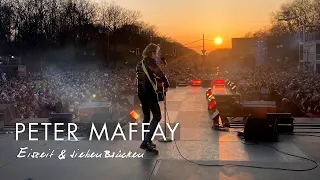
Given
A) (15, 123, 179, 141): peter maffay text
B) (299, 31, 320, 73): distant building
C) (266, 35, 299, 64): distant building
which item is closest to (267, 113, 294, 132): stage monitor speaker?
(15, 123, 179, 141): peter maffay text

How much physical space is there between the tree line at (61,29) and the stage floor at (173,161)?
199 feet

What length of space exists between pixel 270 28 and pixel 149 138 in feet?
353

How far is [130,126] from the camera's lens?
9.36m

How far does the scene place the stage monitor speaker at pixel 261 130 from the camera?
26.1ft

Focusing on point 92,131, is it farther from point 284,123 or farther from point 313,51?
point 313,51

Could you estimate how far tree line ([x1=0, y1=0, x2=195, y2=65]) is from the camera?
7062 cm

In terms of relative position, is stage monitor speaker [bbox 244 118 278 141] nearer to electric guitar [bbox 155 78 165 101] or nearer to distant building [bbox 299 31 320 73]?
electric guitar [bbox 155 78 165 101]

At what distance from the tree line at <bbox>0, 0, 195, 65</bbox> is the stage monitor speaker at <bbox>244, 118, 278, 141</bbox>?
6084 centimetres

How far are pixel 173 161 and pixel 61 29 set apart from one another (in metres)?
70.8

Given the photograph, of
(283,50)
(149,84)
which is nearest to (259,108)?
(149,84)

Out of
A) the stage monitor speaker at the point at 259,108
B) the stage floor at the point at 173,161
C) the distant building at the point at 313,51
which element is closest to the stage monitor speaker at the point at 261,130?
the stage floor at the point at 173,161

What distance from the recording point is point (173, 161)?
6438 millimetres

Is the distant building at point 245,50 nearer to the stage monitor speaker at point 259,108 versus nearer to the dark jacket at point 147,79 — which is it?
the stage monitor speaker at point 259,108

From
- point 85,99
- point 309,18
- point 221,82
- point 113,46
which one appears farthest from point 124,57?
point 85,99
